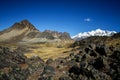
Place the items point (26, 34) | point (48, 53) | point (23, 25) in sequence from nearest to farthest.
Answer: point (48, 53) → point (26, 34) → point (23, 25)

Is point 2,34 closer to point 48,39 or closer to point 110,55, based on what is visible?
point 48,39

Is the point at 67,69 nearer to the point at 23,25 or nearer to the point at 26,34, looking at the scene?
the point at 26,34

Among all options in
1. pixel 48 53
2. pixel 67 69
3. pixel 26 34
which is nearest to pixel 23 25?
pixel 26 34

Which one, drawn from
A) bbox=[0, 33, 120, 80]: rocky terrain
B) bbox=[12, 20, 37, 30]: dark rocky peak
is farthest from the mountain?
bbox=[0, 33, 120, 80]: rocky terrain

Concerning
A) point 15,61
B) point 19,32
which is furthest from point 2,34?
point 15,61

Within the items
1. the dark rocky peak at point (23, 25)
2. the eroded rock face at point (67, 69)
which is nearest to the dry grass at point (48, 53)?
the eroded rock face at point (67, 69)

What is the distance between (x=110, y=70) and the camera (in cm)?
2853

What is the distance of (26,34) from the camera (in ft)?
589

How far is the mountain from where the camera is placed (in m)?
170

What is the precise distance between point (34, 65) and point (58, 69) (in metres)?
4.99

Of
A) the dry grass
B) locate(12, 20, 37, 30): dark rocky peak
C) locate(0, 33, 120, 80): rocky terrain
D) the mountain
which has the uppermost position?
locate(12, 20, 37, 30): dark rocky peak

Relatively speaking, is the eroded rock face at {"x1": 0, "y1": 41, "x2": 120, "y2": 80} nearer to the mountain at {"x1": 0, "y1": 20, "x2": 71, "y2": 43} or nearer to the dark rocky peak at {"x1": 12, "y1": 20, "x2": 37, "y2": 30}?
the mountain at {"x1": 0, "y1": 20, "x2": 71, "y2": 43}

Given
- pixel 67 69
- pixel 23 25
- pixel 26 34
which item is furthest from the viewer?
pixel 23 25

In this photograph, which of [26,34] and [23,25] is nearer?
[26,34]
